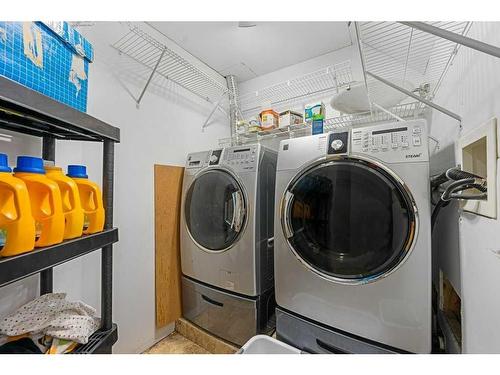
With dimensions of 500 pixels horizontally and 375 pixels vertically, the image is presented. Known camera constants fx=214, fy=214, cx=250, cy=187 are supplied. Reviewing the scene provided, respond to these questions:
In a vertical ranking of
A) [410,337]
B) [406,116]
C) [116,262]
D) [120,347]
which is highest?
[406,116]

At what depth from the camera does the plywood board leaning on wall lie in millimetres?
1627

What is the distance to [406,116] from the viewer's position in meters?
1.63

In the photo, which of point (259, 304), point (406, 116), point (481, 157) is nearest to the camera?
point (481, 157)

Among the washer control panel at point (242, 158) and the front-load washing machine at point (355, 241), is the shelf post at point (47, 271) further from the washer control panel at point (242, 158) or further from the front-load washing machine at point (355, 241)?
the front-load washing machine at point (355, 241)

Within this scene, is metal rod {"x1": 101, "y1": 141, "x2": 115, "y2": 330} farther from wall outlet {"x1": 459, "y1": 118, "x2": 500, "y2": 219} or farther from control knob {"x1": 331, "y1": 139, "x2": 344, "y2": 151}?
wall outlet {"x1": 459, "y1": 118, "x2": 500, "y2": 219}

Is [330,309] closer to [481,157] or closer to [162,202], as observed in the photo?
[481,157]

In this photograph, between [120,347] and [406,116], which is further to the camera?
[406,116]

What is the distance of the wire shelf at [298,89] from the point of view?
1802 mm

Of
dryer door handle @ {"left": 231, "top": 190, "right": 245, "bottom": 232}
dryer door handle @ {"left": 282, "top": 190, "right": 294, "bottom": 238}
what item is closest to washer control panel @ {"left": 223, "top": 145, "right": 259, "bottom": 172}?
dryer door handle @ {"left": 231, "top": 190, "right": 245, "bottom": 232}
